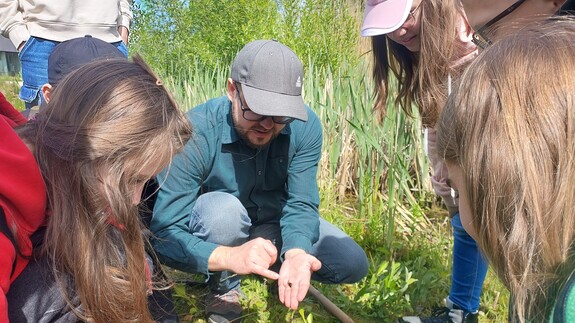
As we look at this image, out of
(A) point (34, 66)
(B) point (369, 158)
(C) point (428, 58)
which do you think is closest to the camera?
(C) point (428, 58)

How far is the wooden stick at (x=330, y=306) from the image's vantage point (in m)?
1.91

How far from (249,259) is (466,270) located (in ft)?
2.44

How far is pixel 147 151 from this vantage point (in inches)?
49.8

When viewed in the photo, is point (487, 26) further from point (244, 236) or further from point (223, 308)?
point (223, 308)

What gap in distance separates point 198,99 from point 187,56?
2262 millimetres

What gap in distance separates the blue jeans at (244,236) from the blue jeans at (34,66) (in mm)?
995

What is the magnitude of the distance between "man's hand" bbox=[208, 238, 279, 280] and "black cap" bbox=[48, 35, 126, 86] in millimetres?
760

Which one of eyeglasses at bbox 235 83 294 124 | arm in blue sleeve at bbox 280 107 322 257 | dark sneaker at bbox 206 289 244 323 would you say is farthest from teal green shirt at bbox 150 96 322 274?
dark sneaker at bbox 206 289 244 323

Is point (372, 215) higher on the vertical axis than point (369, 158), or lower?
lower

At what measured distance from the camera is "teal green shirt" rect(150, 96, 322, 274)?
181 centimetres

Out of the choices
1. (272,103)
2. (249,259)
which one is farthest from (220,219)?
(272,103)

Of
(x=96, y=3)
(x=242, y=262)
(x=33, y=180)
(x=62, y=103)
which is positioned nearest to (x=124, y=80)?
(x=62, y=103)

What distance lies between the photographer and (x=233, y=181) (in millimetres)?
1991

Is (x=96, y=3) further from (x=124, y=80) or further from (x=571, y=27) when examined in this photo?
(x=571, y=27)
